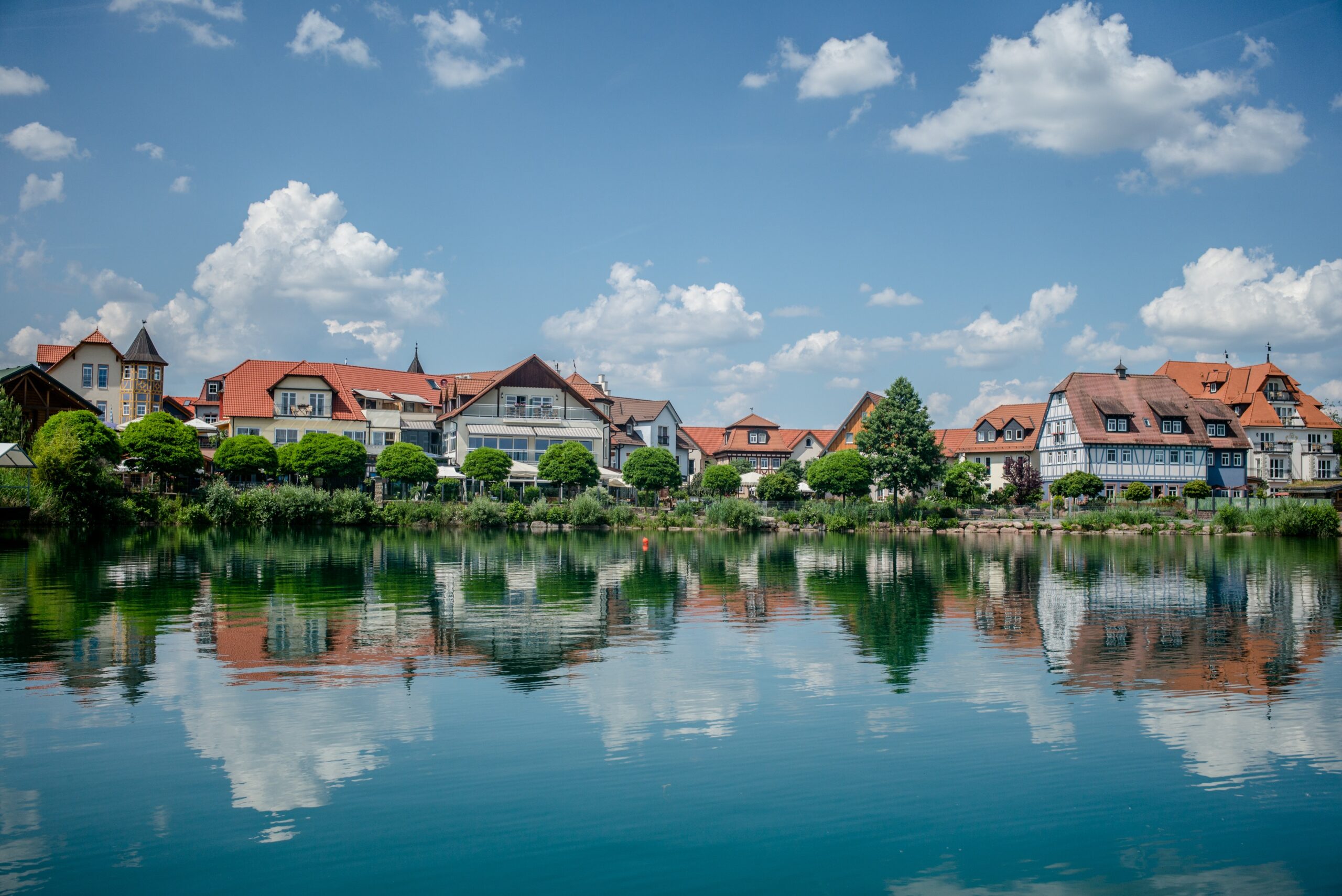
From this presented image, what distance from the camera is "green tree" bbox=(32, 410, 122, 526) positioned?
40844 mm

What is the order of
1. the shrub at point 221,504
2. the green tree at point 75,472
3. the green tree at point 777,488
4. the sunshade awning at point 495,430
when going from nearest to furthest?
the green tree at point 75,472
the shrub at point 221,504
the green tree at point 777,488
the sunshade awning at point 495,430

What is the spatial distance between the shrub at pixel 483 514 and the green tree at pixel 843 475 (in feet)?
73.0

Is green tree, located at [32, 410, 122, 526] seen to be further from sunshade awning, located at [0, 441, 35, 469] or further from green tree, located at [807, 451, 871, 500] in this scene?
green tree, located at [807, 451, 871, 500]

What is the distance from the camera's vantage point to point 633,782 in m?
9.07

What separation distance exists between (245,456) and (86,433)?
33.1 feet

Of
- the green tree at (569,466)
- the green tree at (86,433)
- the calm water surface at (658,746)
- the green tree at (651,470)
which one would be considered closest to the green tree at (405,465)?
the green tree at (569,466)

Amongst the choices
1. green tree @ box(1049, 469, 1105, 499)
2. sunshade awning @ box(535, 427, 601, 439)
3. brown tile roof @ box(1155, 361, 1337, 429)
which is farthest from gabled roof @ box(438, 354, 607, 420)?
brown tile roof @ box(1155, 361, 1337, 429)

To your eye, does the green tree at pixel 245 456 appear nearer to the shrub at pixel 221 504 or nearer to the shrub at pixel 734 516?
the shrub at pixel 221 504

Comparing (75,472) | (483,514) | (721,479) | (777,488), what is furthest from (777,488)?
(75,472)

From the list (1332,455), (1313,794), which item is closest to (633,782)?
(1313,794)

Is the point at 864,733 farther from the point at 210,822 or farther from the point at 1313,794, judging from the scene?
the point at 210,822

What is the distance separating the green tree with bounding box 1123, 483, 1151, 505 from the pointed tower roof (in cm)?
7725

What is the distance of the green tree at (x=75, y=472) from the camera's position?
4084cm

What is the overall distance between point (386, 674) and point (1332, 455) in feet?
280
